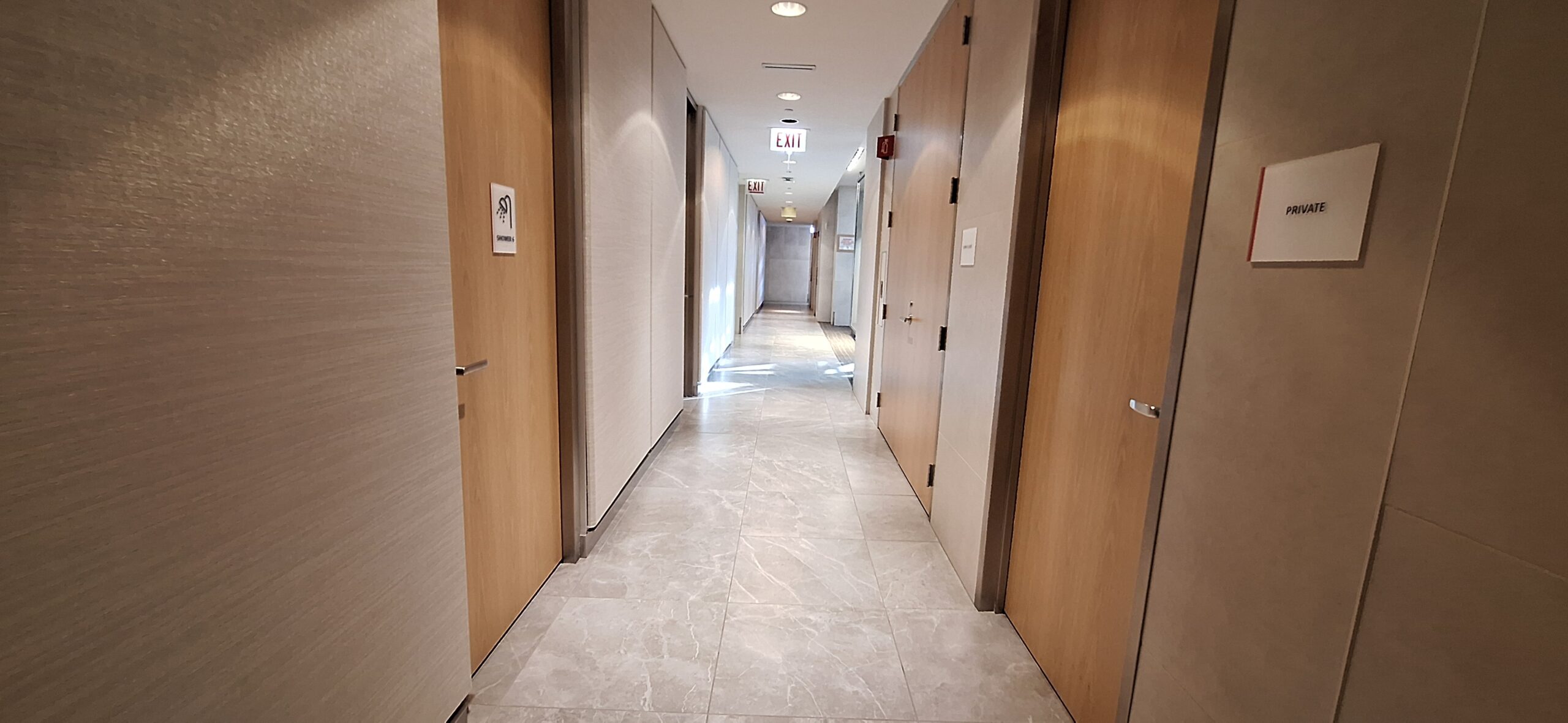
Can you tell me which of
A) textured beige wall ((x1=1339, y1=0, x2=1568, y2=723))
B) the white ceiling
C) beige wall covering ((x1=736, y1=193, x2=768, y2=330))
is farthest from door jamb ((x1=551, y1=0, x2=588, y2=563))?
beige wall covering ((x1=736, y1=193, x2=768, y2=330))

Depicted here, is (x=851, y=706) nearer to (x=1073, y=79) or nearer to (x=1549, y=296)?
(x=1549, y=296)

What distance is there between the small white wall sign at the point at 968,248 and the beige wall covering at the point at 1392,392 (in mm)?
1416

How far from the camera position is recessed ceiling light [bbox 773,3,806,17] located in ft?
10.9

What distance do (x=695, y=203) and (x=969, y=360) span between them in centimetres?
356

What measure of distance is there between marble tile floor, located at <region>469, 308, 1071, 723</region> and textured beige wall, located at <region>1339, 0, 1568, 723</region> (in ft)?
4.27

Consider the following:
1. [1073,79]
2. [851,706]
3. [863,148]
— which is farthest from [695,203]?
[851,706]

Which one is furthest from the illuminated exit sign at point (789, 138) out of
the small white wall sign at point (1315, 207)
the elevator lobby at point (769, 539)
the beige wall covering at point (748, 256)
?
the small white wall sign at point (1315, 207)

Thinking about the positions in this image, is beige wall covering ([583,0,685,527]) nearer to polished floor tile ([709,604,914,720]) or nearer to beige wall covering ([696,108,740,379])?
polished floor tile ([709,604,914,720])

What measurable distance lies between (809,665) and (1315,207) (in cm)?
187

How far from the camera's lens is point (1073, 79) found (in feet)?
6.57

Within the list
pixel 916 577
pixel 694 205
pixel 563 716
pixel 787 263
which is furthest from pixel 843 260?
pixel 563 716

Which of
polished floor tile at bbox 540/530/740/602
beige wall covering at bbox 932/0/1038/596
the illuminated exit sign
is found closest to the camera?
beige wall covering at bbox 932/0/1038/596

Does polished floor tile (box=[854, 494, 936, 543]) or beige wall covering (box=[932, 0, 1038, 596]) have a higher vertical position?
beige wall covering (box=[932, 0, 1038, 596])

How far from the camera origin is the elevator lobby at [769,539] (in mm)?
722
